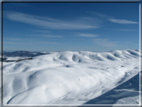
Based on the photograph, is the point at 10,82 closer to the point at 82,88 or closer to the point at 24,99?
the point at 24,99

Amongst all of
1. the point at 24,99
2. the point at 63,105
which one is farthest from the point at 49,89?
the point at 63,105

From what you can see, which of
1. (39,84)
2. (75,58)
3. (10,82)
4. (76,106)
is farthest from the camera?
(75,58)

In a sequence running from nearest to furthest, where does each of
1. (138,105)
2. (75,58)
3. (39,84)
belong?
(138,105), (39,84), (75,58)

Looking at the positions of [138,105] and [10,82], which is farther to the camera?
[10,82]

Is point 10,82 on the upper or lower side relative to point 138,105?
lower

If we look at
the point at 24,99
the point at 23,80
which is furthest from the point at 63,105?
the point at 23,80

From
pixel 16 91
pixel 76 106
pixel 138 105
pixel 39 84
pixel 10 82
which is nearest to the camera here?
pixel 138 105

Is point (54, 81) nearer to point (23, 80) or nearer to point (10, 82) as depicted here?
point (23, 80)

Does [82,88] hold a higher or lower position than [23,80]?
lower

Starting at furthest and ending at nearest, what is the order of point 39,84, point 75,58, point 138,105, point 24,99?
point 75,58, point 39,84, point 24,99, point 138,105
